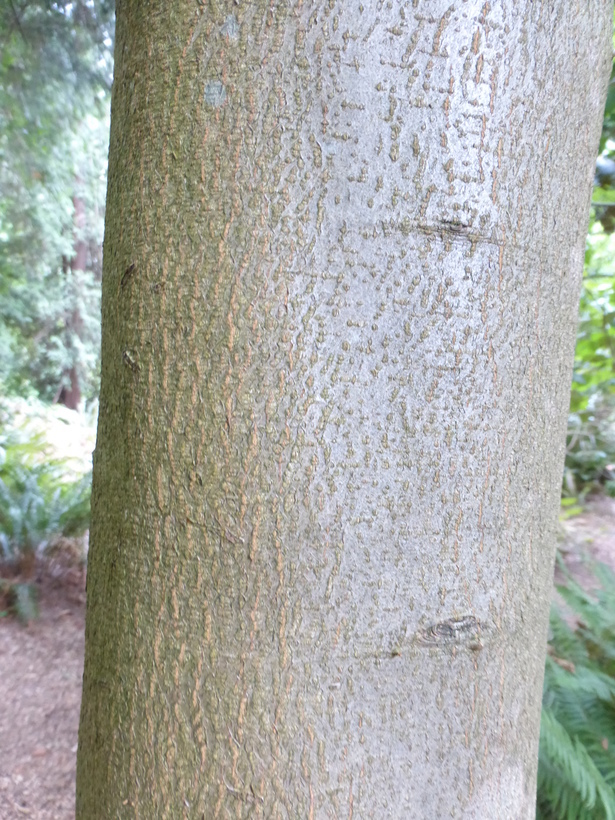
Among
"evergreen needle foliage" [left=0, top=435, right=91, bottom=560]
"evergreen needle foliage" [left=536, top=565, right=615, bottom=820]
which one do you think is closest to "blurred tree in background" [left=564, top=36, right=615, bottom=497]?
"evergreen needle foliage" [left=536, top=565, right=615, bottom=820]

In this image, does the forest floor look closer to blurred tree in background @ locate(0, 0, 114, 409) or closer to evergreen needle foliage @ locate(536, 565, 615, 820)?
evergreen needle foliage @ locate(536, 565, 615, 820)

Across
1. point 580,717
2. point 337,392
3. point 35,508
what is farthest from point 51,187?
point 337,392

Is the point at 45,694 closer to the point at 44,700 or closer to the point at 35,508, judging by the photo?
the point at 44,700

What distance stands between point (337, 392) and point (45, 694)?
10.6 feet

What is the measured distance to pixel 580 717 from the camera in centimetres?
201

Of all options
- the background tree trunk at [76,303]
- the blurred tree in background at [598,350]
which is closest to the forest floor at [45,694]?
the blurred tree in background at [598,350]

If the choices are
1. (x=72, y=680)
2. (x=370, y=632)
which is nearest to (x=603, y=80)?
(x=370, y=632)

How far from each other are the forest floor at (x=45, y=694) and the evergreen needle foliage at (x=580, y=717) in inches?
30.8

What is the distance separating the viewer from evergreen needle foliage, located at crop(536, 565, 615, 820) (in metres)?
1.62

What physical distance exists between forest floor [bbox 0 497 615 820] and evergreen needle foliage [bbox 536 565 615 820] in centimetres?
78

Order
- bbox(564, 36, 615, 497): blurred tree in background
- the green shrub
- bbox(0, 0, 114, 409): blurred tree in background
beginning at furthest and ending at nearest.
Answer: the green shrub
bbox(0, 0, 114, 409): blurred tree in background
bbox(564, 36, 615, 497): blurred tree in background

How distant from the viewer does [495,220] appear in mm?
543

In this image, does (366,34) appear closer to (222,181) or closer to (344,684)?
(222,181)

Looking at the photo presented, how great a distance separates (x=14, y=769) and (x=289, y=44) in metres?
2.99
